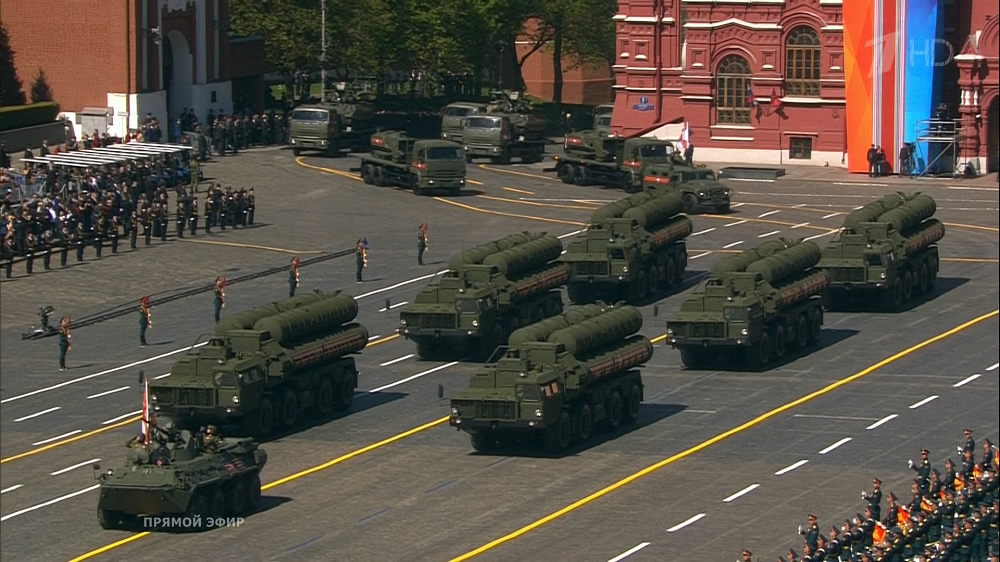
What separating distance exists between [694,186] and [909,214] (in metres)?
16.0

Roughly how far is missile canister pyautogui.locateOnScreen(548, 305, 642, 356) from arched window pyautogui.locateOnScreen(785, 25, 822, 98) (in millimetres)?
44323

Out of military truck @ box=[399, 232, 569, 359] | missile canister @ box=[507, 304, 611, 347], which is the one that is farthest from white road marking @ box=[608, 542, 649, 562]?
military truck @ box=[399, 232, 569, 359]

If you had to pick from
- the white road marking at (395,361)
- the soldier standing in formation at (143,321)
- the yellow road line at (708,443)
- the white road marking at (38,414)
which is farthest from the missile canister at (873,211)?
the white road marking at (38,414)

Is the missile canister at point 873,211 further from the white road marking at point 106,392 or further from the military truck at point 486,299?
the white road marking at point 106,392

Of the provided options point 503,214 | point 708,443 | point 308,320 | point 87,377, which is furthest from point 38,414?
point 503,214

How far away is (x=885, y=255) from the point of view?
65500mm

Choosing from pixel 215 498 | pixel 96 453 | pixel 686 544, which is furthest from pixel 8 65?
pixel 686 544

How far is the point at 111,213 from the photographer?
78.8m

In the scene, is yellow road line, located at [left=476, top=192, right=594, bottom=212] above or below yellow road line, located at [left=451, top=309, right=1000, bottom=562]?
above

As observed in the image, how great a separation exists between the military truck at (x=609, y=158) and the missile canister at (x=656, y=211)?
51.8 feet

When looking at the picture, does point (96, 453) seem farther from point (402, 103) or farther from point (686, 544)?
point (402, 103)

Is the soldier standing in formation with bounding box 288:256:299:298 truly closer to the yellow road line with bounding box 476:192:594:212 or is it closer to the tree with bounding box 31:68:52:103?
the yellow road line with bounding box 476:192:594:212

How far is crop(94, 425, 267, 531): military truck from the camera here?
4650cm

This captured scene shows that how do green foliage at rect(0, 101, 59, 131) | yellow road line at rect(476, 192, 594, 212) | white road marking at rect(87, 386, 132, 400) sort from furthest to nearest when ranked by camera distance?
green foliage at rect(0, 101, 59, 131)
yellow road line at rect(476, 192, 594, 212)
white road marking at rect(87, 386, 132, 400)
